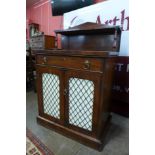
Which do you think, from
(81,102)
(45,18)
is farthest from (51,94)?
(45,18)

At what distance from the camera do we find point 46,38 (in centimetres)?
260

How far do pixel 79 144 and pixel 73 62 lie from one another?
899mm

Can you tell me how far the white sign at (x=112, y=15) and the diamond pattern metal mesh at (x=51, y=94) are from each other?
1.10 meters

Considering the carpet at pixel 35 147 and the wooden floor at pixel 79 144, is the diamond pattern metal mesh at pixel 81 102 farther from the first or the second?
the carpet at pixel 35 147

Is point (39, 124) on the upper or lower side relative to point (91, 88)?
lower

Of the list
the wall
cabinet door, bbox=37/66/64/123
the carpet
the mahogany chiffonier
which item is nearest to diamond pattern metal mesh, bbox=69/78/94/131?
the mahogany chiffonier

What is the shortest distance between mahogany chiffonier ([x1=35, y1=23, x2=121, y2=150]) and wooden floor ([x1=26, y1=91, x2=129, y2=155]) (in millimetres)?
64

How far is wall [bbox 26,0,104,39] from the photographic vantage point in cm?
290

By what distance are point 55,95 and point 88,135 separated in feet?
1.87

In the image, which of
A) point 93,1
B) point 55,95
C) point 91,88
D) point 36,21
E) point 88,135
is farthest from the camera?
point 36,21

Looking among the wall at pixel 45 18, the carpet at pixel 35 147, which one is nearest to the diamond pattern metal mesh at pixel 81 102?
the carpet at pixel 35 147

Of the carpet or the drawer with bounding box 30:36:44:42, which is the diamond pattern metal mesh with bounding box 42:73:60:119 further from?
the drawer with bounding box 30:36:44:42
